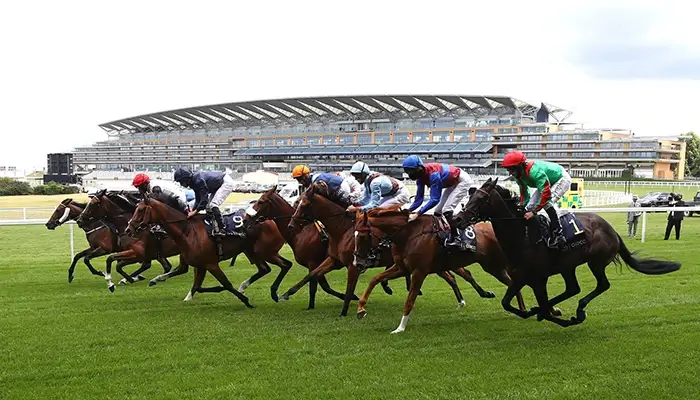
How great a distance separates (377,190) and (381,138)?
69619mm

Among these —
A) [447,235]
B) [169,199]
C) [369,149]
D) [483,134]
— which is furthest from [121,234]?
[369,149]

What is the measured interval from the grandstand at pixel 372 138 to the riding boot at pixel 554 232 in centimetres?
5560

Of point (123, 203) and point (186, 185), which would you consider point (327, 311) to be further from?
point (123, 203)

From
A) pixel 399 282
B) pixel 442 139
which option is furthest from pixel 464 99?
pixel 399 282

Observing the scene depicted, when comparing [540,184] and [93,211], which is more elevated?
[540,184]

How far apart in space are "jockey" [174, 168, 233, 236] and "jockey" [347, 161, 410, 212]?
1595 millimetres

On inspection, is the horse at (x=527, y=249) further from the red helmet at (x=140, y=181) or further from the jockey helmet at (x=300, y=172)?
the red helmet at (x=140, y=181)

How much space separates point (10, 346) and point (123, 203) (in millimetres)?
3257

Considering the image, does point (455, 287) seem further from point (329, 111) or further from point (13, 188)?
point (329, 111)

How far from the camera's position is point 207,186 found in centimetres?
730

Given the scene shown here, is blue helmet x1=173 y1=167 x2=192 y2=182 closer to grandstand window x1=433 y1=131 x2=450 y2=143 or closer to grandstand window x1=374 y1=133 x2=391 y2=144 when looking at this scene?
grandstand window x1=433 y1=131 x2=450 y2=143

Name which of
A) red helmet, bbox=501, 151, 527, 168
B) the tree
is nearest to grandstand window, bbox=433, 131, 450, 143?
the tree

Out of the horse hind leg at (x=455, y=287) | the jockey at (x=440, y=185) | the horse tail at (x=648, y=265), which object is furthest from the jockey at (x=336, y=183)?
the horse tail at (x=648, y=265)

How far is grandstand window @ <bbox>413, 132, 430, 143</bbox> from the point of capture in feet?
235
